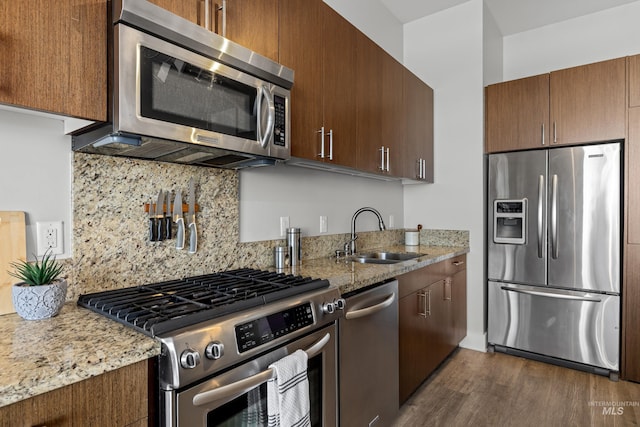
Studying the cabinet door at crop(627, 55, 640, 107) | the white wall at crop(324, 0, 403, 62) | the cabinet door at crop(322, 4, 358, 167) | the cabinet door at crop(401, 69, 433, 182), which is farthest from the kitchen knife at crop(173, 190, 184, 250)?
the cabinet door at crop(627, 55, 640, 107)

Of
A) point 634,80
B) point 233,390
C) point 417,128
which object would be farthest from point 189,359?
point 634,80

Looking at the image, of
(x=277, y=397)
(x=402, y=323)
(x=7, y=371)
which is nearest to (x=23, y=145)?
(x=7, y=371)

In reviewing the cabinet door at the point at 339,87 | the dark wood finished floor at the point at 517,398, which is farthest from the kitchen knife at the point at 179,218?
the dark wood finished floor at the point at 517,398

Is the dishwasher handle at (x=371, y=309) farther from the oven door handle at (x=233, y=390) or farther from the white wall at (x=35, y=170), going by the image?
the white wall at (x=35, y=170)

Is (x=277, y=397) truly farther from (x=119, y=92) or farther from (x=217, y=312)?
(x=119, y=92)

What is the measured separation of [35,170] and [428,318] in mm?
2231

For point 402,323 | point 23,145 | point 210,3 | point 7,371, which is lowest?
point 402,323

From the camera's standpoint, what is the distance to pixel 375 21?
318 cm

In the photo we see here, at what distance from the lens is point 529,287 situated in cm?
295

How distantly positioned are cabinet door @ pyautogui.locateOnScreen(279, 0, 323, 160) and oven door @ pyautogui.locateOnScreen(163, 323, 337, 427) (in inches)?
35.6

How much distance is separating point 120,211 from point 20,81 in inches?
22.6

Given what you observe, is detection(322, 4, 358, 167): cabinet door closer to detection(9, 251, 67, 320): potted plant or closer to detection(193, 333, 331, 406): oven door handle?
detection(193, 333, 331, 406): oven door handle

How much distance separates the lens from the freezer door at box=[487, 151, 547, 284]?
2.87 m

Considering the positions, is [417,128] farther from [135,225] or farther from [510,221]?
[135,225]
